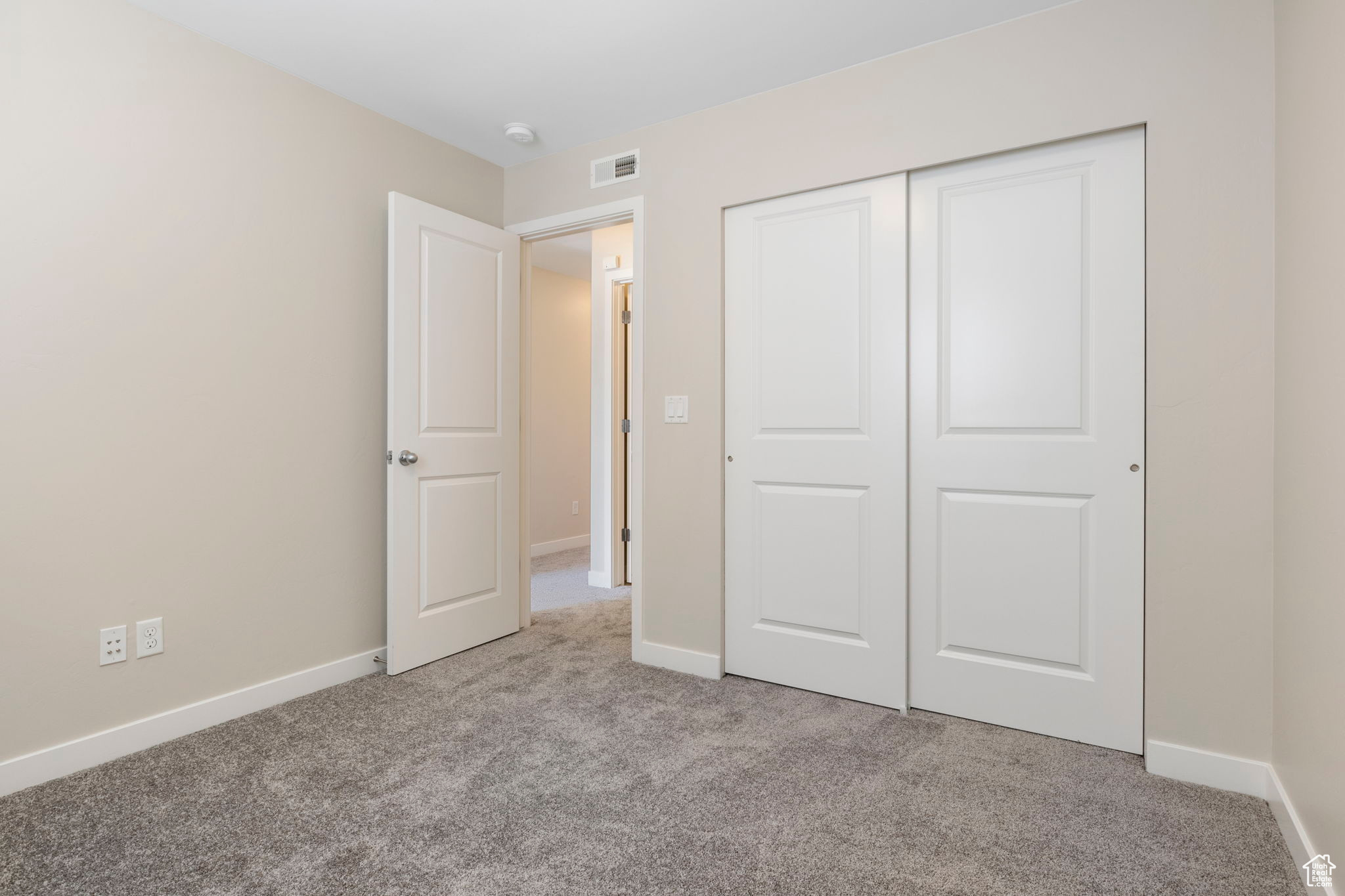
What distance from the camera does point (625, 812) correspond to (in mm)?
1723

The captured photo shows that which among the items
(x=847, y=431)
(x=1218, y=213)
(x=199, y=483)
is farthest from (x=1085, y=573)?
(x=199, y=483)

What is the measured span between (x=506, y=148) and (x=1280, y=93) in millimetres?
2803

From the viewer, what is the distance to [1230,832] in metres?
1.63

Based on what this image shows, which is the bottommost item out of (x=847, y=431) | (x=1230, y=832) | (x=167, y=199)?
(x=1230, y=832)

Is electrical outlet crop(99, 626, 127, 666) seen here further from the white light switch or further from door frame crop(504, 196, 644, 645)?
the white light switch

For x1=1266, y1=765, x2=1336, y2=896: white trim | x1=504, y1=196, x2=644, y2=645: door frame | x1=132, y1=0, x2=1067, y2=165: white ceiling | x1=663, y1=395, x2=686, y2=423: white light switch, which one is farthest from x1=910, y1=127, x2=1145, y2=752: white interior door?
x1=504, y1=196, x2=644, y2=645: door frame

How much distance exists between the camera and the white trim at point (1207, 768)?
181 cm

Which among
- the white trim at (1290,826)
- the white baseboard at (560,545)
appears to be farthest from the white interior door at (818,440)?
the white baseboard at (560,545)

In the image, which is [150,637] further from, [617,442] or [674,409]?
[617,442]

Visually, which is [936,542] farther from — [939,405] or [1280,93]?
[1280,93]

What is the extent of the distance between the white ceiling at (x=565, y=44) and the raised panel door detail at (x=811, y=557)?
1.58 metres

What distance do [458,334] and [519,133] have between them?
0.93 metres

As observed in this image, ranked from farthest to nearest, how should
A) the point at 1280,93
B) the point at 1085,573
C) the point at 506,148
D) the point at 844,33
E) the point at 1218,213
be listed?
the point at 506,148 → the point at 844,33 → the point at 1085,573 → the point at 1218,213 → the point at 1280,93

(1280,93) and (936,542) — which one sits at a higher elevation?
(1280,93)
